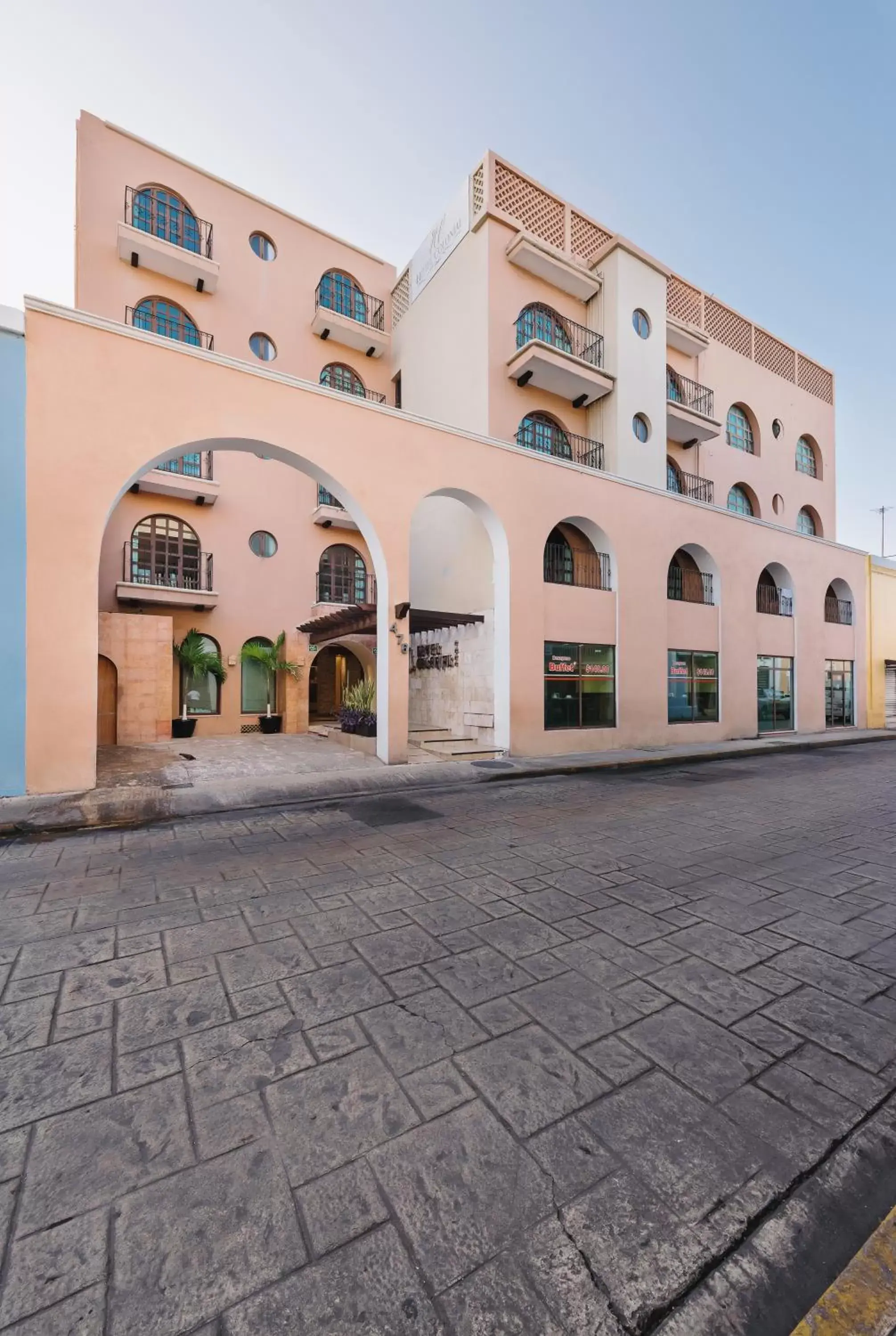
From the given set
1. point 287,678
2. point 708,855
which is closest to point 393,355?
point 287,678

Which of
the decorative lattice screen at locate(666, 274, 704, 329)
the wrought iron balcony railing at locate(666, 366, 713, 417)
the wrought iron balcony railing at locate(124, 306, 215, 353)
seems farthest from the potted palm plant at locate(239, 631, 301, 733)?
the decorative lattice screen at locate(666, 274, 704, 329)

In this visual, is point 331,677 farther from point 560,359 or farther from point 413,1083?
point 413,1083

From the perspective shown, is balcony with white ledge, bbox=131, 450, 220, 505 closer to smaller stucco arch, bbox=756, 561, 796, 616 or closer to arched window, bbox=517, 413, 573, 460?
arched window, bbox=517, 413, 573, 460

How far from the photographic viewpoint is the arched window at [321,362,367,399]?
18.6 m

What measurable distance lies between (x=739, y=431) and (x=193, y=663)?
21.7 metres

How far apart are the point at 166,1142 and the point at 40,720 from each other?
745 cm

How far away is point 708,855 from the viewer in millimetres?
5234

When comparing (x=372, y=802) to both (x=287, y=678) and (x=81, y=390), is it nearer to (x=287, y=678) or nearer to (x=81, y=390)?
(x=81, y=390)

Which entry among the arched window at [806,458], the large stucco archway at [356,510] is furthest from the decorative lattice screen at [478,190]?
the arched window at [806,458]

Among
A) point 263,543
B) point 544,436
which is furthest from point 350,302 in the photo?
point 263,543

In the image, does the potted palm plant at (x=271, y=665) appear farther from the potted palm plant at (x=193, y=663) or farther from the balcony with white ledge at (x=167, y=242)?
the balcony with white ledge at (x=167, y=242)

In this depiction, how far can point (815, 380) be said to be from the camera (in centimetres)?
2403

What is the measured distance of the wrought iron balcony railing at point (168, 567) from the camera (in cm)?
1524

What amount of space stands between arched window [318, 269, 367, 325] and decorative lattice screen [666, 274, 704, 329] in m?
10.5
